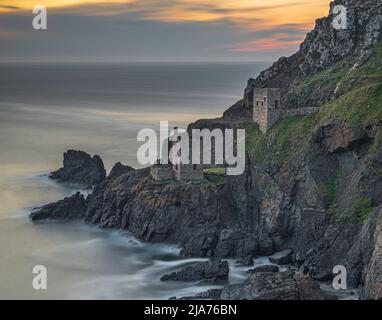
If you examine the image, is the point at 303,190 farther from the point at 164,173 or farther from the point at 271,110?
the point at 164,173

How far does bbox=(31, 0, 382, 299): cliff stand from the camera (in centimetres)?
7294

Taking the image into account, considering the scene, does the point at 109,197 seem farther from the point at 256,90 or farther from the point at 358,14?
the point at 358,14

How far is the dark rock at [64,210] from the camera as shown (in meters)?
95.2

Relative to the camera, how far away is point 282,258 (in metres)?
74.0

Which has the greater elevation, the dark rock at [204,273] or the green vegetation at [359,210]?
the green vegetation at [359,210]

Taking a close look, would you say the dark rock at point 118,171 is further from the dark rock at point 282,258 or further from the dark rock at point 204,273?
the dark rock at point 204,273

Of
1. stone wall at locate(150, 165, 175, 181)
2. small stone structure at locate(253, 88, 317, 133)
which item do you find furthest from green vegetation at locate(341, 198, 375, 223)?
stone wall at locate(150, 165, 175, 181)

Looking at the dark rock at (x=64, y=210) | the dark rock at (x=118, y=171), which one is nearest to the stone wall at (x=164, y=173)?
the dark rock at (x=64, y=210)

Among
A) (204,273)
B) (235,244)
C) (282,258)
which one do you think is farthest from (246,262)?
(204,273)

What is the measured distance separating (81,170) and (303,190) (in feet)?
144

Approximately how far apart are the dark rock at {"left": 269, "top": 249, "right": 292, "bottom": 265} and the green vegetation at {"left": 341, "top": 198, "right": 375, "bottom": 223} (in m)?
5.99

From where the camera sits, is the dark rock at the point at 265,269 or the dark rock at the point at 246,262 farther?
the dark rock at the point at 246,262

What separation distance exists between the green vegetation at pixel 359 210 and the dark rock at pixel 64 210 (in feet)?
113
